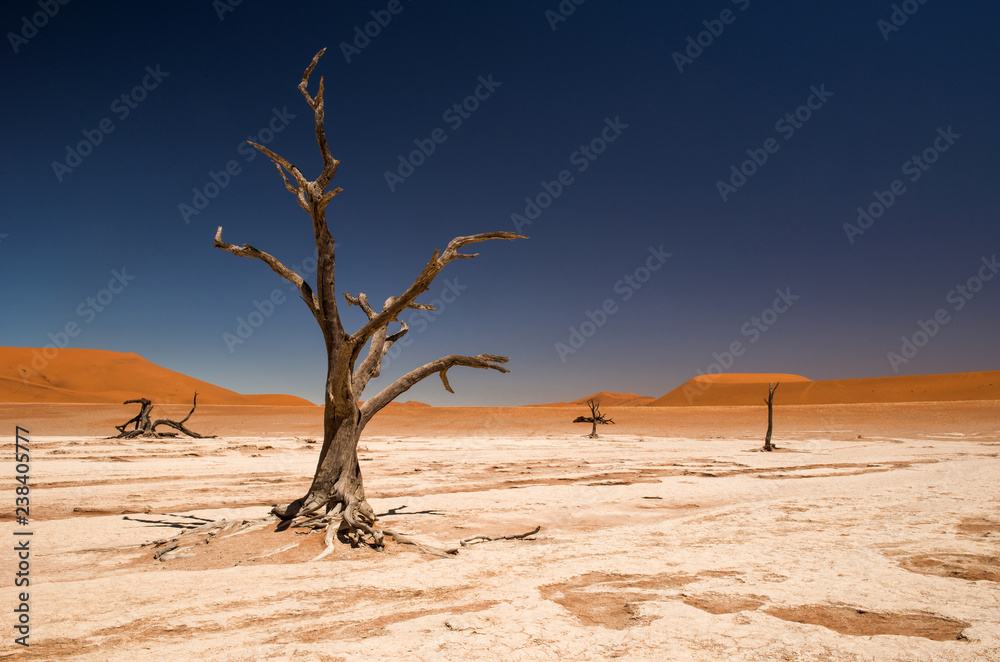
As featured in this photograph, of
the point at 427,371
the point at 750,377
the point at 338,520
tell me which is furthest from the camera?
the point at 750,377

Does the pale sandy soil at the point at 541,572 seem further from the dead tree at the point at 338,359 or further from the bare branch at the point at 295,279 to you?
the bare branch at the point at 295,279

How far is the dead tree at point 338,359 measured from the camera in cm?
623

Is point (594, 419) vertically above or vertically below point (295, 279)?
below

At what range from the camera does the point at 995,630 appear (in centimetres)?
342

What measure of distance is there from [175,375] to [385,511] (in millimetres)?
110381

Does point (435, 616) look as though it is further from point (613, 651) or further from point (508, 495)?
point (508, 495)

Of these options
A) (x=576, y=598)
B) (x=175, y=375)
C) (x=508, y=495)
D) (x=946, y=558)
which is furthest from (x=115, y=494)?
(x=175, y=375)

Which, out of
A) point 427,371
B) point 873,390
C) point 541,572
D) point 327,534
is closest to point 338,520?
point 327,534

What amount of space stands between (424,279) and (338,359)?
1.57 metres

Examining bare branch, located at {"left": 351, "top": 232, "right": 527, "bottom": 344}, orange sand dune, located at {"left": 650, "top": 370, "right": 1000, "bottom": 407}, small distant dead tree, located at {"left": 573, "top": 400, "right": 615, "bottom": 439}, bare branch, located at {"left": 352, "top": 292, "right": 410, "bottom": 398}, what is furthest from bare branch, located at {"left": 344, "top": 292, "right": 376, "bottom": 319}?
orange sand dune, located at {"left": 650, "top": 370, "right": 1000, "bottom": 407}

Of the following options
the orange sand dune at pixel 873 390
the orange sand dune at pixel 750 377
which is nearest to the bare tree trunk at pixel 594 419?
the orange sand dune at pixel 873 390

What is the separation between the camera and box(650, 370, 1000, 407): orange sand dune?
69938mm

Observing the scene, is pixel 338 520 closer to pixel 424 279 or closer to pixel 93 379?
pixel 424 279

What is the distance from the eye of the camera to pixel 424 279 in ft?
19.6
